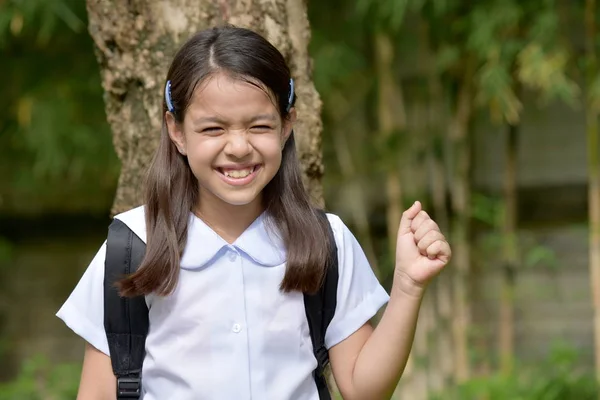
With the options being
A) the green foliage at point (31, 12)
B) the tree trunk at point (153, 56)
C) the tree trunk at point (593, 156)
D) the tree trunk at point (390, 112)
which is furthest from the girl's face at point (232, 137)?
the tree trunk at point (390, 112)

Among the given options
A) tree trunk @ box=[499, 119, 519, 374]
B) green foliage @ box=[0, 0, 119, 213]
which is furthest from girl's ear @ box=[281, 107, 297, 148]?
tree trunk @ box=[499, 119, 519, 374]

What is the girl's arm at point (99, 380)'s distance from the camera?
162 centimetres

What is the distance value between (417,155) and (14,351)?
2.78 m

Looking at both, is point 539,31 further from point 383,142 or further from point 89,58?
point 89,58

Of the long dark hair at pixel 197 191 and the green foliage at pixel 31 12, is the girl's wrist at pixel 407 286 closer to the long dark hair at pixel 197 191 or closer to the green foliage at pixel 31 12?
the long dark hair at pixel 197 191

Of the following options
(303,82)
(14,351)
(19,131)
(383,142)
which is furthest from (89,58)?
(303,82)

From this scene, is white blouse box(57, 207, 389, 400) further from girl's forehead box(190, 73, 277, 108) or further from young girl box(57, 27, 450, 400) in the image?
girl's forehead box(190, 73, 277, 108)

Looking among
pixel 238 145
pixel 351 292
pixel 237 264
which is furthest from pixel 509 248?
pixel 238 145

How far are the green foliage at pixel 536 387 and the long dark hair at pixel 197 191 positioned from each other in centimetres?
243

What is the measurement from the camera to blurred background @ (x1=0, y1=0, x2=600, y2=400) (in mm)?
4059

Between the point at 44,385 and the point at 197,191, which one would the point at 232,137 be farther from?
the point at 44,385

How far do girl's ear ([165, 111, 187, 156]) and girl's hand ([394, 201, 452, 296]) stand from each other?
0.36 meters

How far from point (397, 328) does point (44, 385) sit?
3.53m

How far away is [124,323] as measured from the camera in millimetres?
1602
